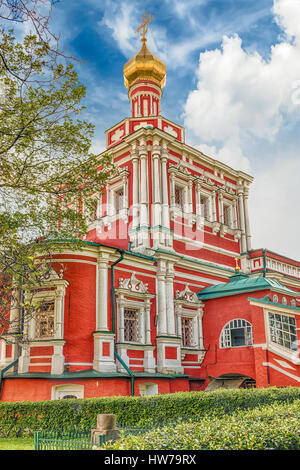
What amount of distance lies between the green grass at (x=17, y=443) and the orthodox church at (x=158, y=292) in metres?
2.31

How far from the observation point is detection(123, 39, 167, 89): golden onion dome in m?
21.8

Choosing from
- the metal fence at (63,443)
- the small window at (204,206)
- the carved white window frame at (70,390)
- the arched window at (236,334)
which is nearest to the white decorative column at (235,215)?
the small window at (204,206)

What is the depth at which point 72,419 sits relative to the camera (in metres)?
10.4

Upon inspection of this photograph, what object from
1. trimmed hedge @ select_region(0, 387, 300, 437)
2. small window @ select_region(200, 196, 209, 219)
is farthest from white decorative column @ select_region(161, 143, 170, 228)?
trimmed hedge @ select_region(0, 387, 300, 437)

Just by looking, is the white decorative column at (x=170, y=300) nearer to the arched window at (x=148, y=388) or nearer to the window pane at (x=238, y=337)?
the arched window at (x=148, y=388)

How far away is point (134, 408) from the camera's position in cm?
1047

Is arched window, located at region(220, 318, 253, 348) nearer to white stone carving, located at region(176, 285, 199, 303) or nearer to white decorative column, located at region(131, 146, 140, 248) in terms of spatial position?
white stone carving, located at region(176, 285, 199, 303)

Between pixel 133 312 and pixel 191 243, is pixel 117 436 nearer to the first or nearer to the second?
pixel 133 312

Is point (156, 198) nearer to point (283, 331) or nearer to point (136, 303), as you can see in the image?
point (136, 303)

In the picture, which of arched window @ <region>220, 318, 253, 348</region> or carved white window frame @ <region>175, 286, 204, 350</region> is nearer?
arched window @ <region>220, 318, 253, 348</region>

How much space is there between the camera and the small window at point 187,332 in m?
17.1

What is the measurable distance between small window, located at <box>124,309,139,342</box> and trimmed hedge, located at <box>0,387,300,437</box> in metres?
4.43

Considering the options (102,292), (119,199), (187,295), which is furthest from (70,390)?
(119,199)
